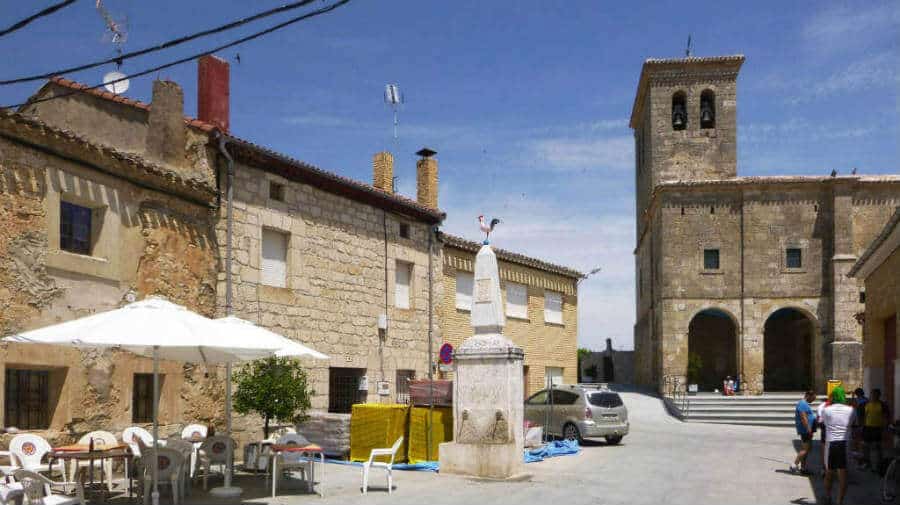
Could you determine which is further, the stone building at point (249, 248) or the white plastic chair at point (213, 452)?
the stone building at point (249, 248)

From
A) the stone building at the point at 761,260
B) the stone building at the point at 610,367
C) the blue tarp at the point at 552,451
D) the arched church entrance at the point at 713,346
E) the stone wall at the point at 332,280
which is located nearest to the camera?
the stone wall at the point at 332,280

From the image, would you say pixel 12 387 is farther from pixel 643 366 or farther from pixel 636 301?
pixel 636 301

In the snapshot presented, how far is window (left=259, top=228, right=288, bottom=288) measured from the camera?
663 inches

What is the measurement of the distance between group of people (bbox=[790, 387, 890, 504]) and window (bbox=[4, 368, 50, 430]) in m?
10.8

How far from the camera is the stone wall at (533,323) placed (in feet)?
76.7

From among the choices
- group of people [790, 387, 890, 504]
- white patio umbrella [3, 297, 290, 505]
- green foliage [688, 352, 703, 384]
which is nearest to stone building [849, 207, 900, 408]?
group of people [790, 387, 890, 504]

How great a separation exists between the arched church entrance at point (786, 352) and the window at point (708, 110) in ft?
30.4

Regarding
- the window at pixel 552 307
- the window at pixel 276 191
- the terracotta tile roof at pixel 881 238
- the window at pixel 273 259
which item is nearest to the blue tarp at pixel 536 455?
the window at pixel 273 259

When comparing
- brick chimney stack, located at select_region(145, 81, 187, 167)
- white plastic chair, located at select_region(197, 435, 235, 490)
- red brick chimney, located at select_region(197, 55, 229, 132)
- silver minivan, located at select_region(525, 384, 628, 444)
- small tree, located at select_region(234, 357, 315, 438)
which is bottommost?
silver minivan, located at select_region(525, 384, 628, 444)

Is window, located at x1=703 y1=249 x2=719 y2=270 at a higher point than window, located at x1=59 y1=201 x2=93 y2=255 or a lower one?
higher

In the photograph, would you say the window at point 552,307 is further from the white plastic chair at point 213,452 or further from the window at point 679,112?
the white plastic chair at point 213,452

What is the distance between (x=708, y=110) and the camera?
131 feet

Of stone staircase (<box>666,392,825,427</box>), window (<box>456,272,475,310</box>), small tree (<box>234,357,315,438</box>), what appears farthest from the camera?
stone staircase (<box>666,392,825,427</box>)

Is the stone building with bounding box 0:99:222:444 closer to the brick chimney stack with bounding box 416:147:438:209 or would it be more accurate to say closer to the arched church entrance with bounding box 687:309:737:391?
the brick chimney stack with bounding box 416:147:438:209
